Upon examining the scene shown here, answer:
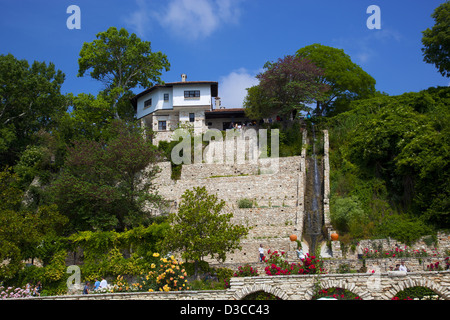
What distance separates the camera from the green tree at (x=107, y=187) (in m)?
27.8

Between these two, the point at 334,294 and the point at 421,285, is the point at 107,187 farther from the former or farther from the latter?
the point at 421,285

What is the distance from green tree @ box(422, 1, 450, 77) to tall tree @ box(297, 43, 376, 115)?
26.8ft

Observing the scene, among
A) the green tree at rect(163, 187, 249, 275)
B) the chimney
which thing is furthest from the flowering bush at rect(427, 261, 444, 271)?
the chimney

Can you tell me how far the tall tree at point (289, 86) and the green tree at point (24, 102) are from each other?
63.4 feet

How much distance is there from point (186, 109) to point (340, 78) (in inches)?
623

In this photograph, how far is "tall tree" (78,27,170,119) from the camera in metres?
45.1

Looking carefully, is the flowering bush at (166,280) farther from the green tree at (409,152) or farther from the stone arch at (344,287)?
the green tree at (409,152)

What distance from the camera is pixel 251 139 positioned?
37.6 meters

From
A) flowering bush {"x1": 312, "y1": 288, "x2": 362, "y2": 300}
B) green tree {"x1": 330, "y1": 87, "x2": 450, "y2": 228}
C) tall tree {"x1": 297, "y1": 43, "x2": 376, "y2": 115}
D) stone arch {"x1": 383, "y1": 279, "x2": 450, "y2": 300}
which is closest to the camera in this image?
stone arch {"x1": 383, "y1": 279, "x2": 450, "y2": 300}

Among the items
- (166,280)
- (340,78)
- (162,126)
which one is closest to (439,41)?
(340,78)

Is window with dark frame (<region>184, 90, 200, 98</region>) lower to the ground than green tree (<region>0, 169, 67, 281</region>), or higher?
higher

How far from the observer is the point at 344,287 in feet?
50.2

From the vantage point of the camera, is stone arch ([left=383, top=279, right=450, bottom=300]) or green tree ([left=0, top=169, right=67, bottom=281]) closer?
stone arch ([left=383, top=279, right=450, bottom=300])

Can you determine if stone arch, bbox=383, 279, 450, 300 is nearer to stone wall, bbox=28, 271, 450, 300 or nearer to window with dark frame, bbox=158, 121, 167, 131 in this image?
stone wall, bbox=28, 271, 450, 300
